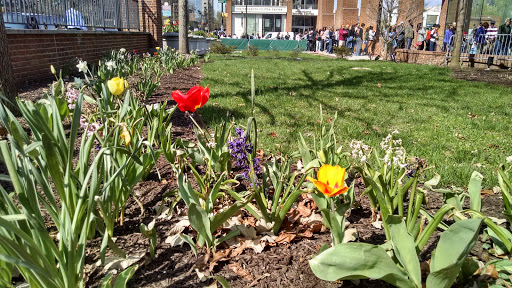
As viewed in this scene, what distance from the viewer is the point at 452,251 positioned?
1316 millimetres

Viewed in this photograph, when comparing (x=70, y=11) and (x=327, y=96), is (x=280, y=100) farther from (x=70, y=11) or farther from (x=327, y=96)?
(x=70, y=11)

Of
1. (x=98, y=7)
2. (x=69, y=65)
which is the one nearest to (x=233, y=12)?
(x=98, y=7)

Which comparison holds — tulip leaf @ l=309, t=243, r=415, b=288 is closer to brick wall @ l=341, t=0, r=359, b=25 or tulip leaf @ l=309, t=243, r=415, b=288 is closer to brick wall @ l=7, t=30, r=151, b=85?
brick wall @ l=7, t=30, r=151, b=85

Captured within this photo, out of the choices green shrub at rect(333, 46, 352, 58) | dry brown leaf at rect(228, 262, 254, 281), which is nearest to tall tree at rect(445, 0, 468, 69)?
green shrub at rect(333, 46, 352, 58)

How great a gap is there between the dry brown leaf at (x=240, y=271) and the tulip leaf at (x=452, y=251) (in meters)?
0.78

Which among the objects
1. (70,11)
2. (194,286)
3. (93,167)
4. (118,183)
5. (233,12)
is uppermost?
(233,12)

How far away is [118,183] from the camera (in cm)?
201

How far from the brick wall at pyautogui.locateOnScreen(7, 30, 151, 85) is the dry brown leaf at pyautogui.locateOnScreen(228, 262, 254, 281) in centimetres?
573

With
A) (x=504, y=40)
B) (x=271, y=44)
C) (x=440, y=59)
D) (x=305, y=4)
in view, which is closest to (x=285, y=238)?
(x=440, y=59)

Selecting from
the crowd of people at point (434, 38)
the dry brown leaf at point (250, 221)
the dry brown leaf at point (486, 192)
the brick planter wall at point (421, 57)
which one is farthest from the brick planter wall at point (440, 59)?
the dry brown leaf at point (250, 221)

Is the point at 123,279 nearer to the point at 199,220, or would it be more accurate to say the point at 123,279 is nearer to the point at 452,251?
the point at 199,220

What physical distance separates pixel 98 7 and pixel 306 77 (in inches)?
255

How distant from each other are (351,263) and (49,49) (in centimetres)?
821

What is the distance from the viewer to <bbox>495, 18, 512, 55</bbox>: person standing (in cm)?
1373
